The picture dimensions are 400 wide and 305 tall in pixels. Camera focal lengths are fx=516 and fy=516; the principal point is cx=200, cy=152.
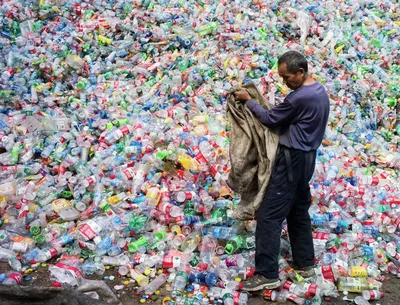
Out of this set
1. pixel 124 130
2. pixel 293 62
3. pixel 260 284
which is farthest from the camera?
pixel 124 130

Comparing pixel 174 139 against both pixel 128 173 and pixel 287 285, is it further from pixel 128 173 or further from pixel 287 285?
pixel 287 285

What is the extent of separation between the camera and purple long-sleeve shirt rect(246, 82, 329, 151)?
3.81 metres

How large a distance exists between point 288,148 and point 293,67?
608 millimetres

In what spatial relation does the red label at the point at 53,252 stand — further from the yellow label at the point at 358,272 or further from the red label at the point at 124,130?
the yellow label at the point at 358,272

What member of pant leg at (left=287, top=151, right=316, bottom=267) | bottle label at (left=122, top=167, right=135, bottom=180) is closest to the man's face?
pant leg at (left=287, top=151, right=316, bottom=267)

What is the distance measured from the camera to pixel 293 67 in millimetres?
3799

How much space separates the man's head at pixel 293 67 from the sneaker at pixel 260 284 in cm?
156

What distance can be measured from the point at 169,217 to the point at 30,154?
6.21ft

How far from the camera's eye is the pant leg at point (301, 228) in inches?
165

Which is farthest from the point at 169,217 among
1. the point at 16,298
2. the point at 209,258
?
the point at 16,298

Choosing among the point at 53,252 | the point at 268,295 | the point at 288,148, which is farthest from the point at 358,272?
the point at 53,252

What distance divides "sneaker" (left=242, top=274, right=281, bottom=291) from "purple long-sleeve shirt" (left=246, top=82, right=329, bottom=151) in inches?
42.5

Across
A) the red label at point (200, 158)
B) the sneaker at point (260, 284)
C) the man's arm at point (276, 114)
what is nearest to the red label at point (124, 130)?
the red label at point (200, 158)

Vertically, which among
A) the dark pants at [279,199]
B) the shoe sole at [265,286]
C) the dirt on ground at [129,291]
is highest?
the dark pants at [279,199]
